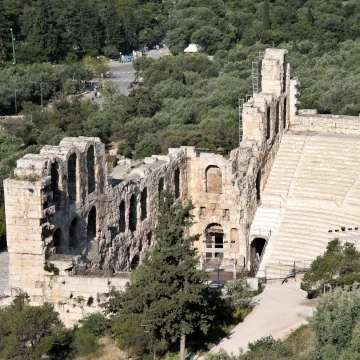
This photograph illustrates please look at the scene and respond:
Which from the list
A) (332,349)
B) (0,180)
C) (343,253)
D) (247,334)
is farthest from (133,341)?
(0,180)

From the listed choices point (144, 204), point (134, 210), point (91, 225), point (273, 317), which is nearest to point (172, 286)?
point (273, 317)

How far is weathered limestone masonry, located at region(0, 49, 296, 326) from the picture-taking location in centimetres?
4253

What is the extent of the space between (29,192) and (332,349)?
41.6 ft

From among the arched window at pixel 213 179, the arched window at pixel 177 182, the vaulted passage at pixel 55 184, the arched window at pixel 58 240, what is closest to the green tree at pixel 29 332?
the arched window at pixel 58 240

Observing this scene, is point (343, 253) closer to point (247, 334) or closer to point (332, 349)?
point (247, 334)

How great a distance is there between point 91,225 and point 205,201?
33.9 ft

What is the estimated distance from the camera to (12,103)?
106m

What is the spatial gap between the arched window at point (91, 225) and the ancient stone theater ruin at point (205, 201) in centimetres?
4

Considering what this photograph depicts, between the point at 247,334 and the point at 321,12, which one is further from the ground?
the point at 321,12

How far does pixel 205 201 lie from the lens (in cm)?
5662

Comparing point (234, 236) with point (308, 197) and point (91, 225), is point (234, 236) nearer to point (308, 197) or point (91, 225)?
point (308, 197)

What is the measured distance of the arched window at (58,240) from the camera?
145 ft

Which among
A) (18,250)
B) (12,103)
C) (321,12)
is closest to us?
(18,250)

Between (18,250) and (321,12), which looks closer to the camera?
(18,250)
